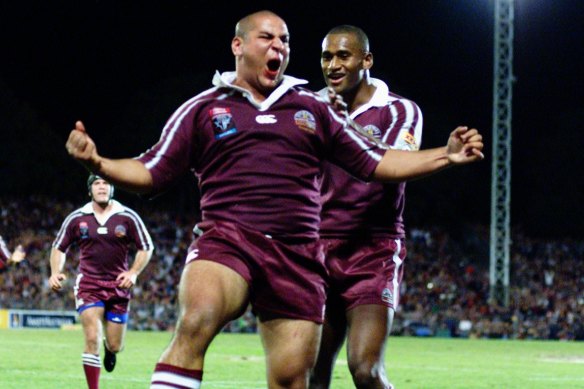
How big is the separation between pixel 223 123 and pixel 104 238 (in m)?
7.84

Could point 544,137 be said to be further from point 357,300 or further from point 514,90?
point 357,300

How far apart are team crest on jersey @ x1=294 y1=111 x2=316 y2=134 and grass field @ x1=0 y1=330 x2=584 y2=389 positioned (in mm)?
7840

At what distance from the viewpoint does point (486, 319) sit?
35.3m

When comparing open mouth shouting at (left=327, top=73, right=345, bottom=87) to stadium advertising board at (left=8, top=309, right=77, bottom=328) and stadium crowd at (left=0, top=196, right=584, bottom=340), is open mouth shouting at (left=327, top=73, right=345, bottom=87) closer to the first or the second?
stadium crowd at (left=0, top=196, right=584, bottom=340)

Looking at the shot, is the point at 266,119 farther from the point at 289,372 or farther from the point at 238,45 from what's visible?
the point at 289,372

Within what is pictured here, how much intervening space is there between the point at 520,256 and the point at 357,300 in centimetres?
3739

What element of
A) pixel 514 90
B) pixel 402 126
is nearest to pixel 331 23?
pixel 514 90

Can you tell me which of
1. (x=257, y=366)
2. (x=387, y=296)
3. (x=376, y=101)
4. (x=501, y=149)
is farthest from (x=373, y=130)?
(x=501, y=149)

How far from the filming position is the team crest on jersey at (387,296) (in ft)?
24.3

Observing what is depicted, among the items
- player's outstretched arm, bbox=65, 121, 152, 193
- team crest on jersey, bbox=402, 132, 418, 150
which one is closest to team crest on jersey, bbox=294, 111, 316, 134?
player's outstretched arm, bbox=65, 121, 152, 193

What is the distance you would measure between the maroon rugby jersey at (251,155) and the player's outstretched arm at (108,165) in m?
0.07

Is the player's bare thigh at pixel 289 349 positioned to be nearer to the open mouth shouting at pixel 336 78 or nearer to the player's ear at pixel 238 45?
the player's ear at pixel 238 45

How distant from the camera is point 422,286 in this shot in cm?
3900

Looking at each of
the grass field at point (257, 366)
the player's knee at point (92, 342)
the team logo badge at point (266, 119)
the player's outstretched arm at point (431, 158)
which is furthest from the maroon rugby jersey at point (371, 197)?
the grass field at point (257, 366)
